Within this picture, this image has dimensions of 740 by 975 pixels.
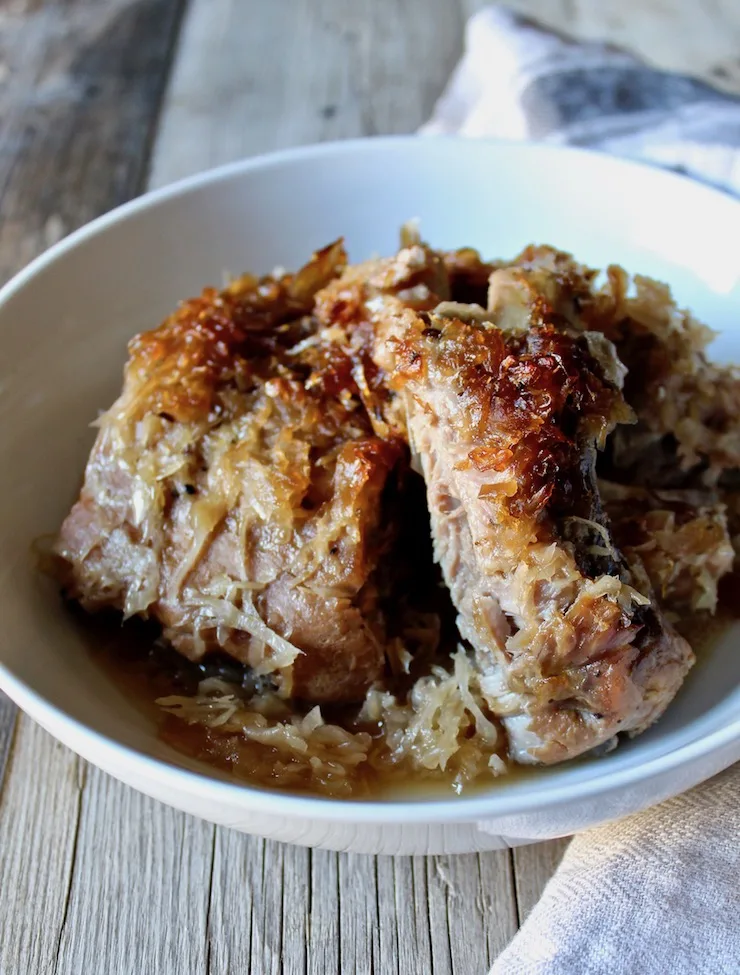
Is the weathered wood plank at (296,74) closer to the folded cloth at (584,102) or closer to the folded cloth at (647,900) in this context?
the folded cloth at (584,102)

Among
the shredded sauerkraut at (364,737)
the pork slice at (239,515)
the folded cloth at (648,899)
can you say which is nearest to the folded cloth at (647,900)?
the folded cloth at (648,899)

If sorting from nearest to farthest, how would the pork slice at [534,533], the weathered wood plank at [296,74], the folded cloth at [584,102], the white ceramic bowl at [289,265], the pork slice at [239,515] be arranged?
the white ceramic bowl at [289,265] < the pork slice at [534,533] < the pork slice at [239,515] < the folded cloth at [584,102] < the weathered wood plank at [296,74]

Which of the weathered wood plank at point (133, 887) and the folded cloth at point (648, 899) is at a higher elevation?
the weathered wood plank at point (133, 887)

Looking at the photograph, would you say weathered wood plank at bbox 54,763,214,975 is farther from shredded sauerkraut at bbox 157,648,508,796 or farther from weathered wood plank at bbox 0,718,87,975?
shredded sauerkraut at bbox 157,648,508,796

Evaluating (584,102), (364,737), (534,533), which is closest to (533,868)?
(364,737)

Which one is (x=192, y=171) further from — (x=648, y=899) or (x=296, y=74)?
(x=648, y=899)
